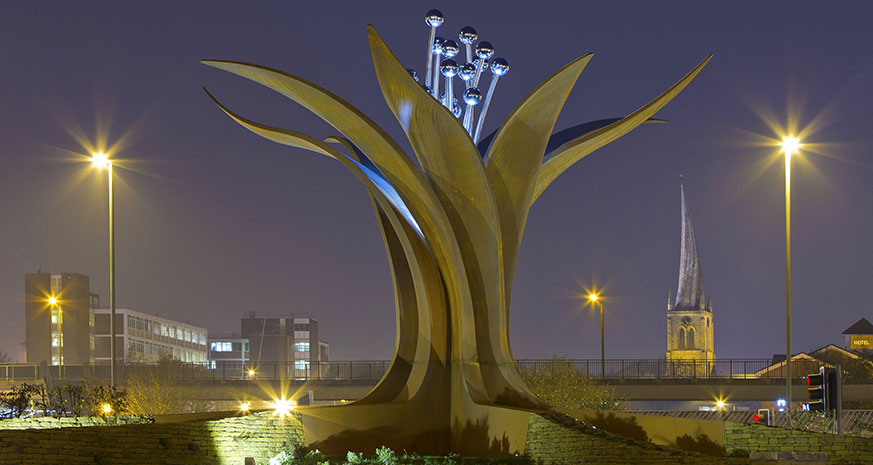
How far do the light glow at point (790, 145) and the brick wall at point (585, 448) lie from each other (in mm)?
10574

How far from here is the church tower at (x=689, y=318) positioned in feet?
471

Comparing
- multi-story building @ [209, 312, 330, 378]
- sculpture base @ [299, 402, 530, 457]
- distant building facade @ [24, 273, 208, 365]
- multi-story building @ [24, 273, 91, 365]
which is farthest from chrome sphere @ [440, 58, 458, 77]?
multi-story building @ [209, 312, 330, 378]

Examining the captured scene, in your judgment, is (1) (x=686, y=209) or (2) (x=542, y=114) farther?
(1) (x=686, y=209)

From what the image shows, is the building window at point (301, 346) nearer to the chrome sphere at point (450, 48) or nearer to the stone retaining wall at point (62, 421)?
the stone retaining wall at point (62, 421)

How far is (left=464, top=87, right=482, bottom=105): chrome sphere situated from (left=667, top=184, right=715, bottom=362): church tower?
124m

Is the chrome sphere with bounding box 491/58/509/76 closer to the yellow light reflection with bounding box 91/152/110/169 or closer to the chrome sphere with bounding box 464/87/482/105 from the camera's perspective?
the chrome sphere with bounding box 464/87/482/105

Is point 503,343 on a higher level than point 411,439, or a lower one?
higher

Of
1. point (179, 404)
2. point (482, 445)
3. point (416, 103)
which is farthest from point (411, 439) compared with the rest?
point (179, 404)

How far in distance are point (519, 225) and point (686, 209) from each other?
11701 centimetres

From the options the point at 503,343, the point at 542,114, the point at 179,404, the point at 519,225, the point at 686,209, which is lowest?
the point at 179,404

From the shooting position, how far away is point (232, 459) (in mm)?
18500

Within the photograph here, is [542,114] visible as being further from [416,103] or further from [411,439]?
[411,439]

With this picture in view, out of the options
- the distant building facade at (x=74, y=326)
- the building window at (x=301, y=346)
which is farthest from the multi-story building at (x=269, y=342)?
the distant building facade at (x=74, y=326)

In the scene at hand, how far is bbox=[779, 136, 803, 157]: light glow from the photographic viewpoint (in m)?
25.5
